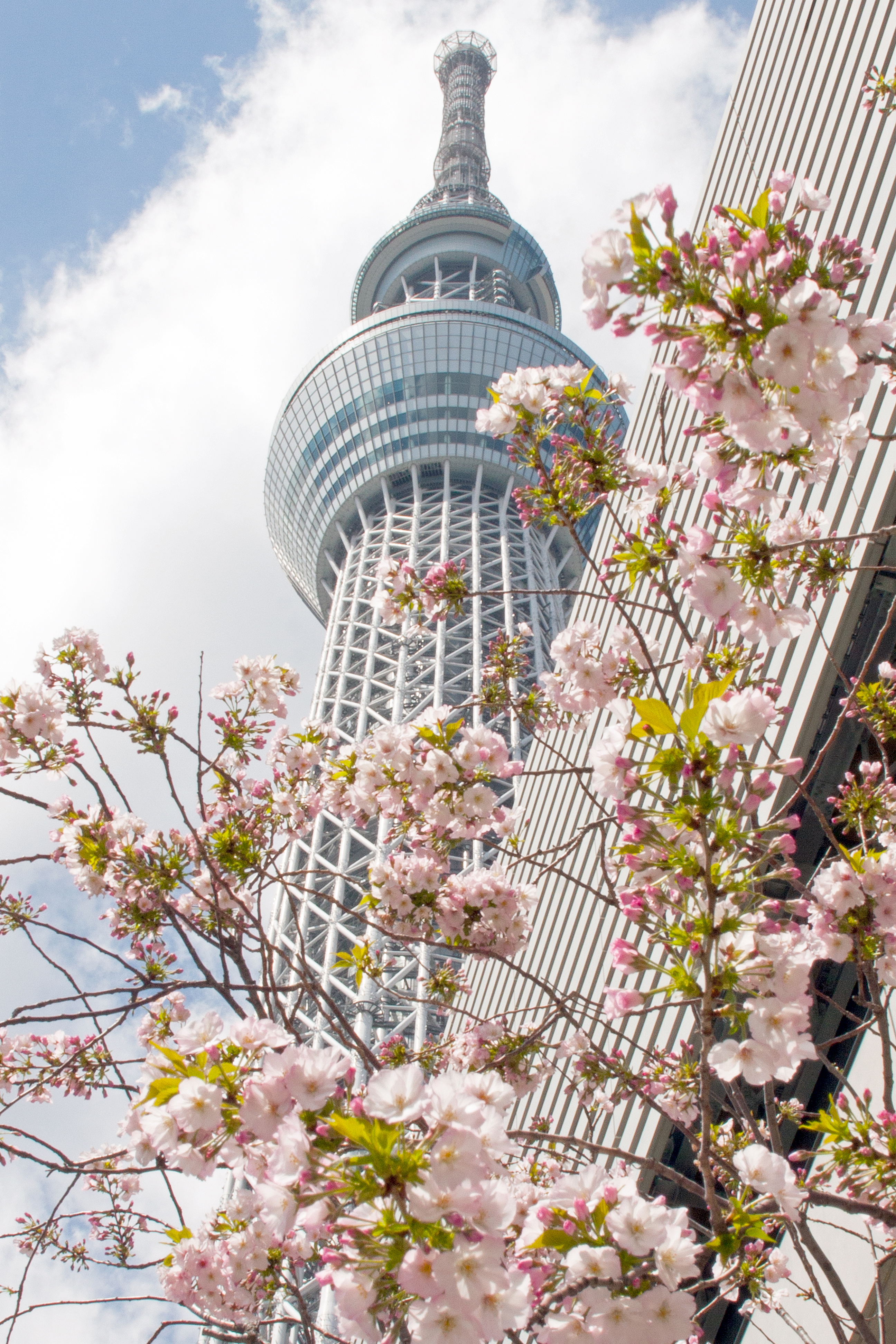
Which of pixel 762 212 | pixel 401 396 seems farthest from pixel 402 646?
pixel 762 212

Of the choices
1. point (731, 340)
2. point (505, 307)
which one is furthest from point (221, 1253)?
point (505, 307)

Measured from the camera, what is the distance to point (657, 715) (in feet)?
6.38

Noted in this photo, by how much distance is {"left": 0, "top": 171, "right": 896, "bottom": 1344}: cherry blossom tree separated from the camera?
1741 mm

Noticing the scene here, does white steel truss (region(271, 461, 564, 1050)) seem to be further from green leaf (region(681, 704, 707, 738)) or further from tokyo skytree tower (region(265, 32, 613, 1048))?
green leaf (region(681, 704, 707, 738))

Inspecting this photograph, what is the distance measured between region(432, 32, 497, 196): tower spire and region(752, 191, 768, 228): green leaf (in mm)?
73719

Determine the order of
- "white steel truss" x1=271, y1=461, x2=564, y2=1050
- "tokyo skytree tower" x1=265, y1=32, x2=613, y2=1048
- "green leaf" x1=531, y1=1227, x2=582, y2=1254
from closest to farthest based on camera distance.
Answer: "green leaf" x1=531, y1=1227, x2=582, y2=1254 < "white steel truss" x1=271, y1=461, x2=564, y2=1050 < "tokyo skytree tower" x1=265, y1=32, x2=613, y2=1048

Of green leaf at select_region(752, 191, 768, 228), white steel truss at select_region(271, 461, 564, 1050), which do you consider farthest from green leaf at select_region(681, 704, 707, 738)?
white steel truss at select_region(271, 461, 564, 1050)

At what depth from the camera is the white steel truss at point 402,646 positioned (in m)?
34.2

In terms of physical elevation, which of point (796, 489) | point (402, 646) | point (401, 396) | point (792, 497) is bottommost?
point (792, 497)

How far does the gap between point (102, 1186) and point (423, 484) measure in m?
45.9

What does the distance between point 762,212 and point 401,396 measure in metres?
48.5

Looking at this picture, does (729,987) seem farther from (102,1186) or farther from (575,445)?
(102,1186)

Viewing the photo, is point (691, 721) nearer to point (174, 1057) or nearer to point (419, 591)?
point (174, 1057)

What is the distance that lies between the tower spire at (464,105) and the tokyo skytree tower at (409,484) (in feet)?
31.9
